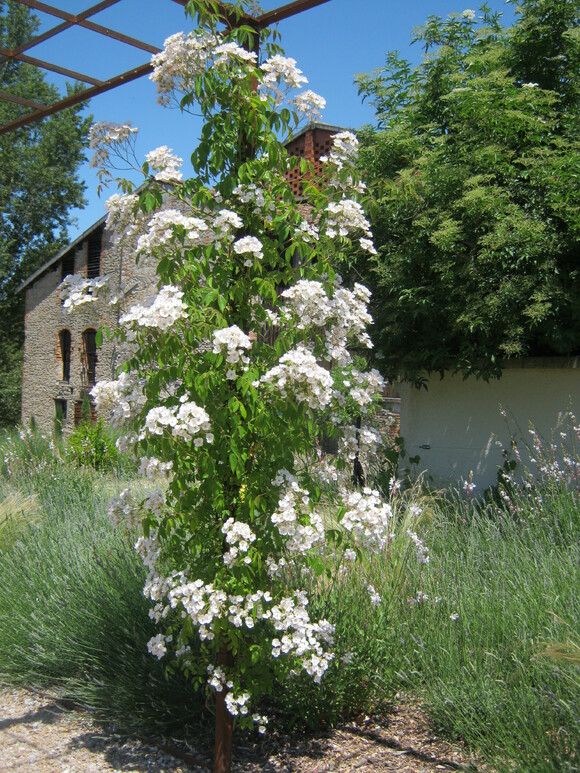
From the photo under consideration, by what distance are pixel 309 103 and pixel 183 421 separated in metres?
1.57

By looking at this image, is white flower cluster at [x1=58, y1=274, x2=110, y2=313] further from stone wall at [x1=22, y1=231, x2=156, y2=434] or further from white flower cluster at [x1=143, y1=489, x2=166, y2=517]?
stone wall at [x1=22, y1=231, x2=156, y2=434]

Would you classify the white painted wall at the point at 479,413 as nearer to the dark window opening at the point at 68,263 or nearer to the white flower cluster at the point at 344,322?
the white flower cluster at the point at 344,322

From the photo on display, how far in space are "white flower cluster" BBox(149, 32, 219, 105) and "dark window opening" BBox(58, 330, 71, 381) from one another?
79.8 feet

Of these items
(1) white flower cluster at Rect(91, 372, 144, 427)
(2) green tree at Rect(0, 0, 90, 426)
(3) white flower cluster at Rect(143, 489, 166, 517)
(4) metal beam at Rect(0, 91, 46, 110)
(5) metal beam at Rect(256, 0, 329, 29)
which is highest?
(2) green tree at Rect(0, 0, 90, 426)

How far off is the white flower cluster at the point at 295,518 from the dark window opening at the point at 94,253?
73.6 ft

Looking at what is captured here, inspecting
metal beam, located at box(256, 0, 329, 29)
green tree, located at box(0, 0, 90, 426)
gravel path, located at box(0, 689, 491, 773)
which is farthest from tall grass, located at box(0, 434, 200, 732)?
green tree, located at box(0, 0, 90, 426)

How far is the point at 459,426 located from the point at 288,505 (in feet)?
17.6

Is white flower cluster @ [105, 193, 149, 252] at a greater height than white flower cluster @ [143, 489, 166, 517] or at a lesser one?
greater

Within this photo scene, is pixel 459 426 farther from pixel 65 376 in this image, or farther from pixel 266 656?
pixel 65 376

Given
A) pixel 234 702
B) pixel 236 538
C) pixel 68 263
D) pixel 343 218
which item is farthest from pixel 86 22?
pixel 68 263

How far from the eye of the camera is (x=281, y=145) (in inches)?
127

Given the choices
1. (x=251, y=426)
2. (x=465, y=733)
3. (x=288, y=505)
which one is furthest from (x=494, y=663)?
(x=251, y=426)

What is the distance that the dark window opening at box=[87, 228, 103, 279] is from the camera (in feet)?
79.3

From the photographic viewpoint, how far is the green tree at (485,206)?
6543mm
